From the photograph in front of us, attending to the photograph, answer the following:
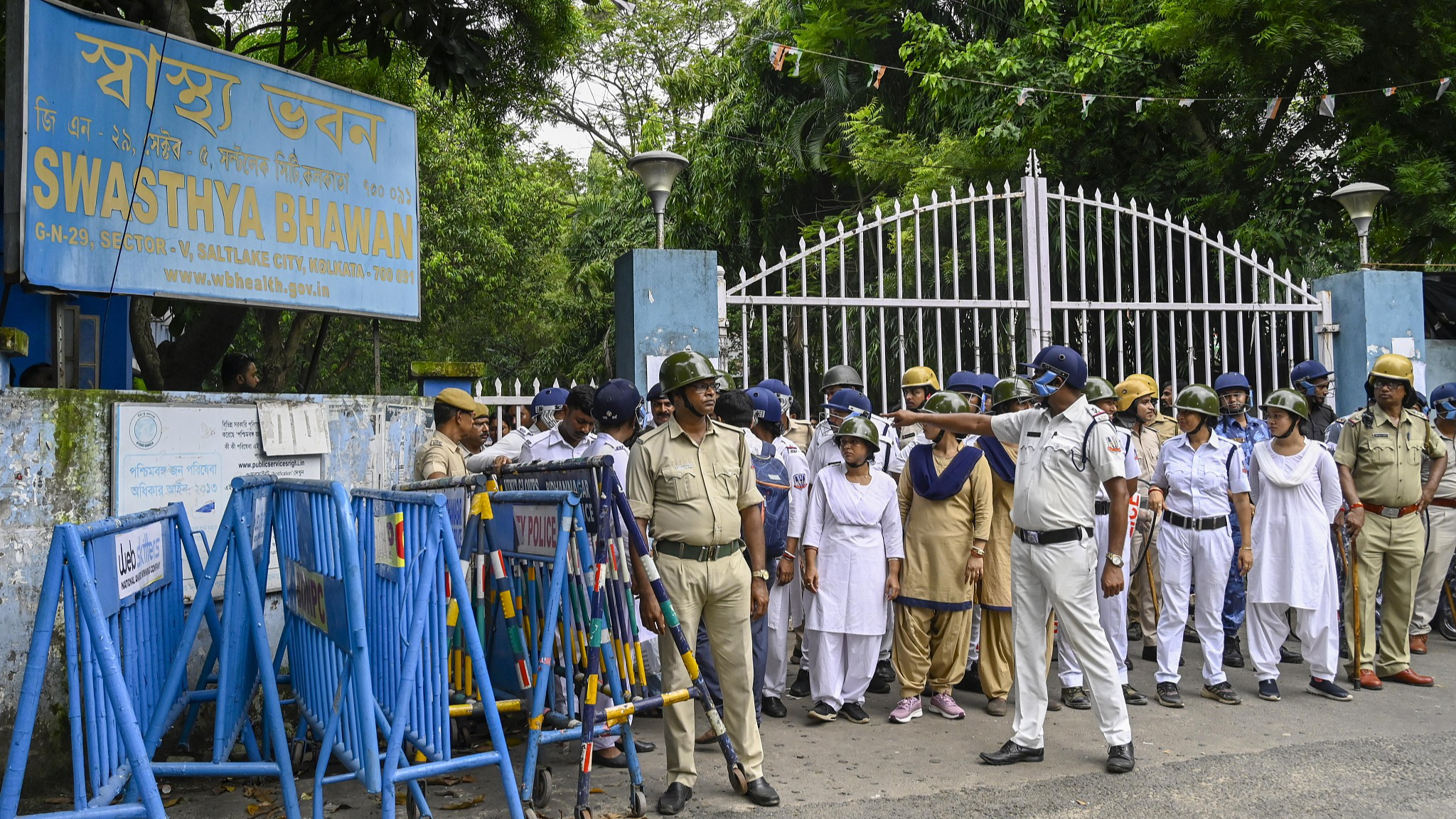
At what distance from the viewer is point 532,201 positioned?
2178 centimetres

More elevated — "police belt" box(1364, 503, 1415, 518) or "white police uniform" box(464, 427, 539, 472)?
"white police uniform" box(464, 427, 539, 472)

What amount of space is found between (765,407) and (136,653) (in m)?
3.43

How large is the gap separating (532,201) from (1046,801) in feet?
61.3

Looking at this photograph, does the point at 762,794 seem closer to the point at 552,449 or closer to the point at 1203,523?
the point at 552,449

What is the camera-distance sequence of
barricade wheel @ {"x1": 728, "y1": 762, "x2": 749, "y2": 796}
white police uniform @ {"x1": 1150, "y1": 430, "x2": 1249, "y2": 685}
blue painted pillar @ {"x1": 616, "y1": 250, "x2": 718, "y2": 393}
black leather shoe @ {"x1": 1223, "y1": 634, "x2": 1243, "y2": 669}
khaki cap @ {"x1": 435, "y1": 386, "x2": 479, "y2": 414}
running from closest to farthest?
barricade wheel @ {"x1": 728, "y1": 762, "x2": 749, "y2": 796}, khaki cap @ {"x1": 435, "y1": 386, "x2": 479, "y2": 414}, white police uniform @ {"x1": 1150, "y1": 430, "x2": 1249, "y2": 685}, black leather shoe @ {"x1": 1223, "y1": 634, "x2": 1243, "y2": 669}, blue painted pillar @ {"x1": 616, "y1": 250, "x2": 718, "y2": 393}

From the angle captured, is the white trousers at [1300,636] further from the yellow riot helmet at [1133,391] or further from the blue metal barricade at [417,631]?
the blue metal barricade at [417,631]

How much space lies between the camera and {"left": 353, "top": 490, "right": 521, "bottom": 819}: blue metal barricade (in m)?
3.90

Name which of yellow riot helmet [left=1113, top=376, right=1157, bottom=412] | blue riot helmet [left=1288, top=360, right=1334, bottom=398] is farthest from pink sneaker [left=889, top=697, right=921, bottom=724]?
blue riot helmet [left=1288, top=360, right=1334, bottom=398]

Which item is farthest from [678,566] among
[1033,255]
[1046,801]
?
[1033,255]

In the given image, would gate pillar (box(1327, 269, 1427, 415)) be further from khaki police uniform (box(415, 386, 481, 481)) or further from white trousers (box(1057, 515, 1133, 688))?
khaki police uniform (box(415, 386, 481, 481))

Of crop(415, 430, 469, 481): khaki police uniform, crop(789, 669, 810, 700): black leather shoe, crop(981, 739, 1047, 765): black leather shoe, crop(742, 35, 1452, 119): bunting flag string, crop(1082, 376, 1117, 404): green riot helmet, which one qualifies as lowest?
crop(789, 669, 810, 700): black leather shoe

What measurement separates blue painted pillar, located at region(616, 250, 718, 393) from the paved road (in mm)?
2707

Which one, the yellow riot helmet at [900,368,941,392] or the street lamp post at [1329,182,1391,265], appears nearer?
the yellow riot helmet at [900,368,941,392]

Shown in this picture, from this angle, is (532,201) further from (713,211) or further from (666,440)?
(666,440)
